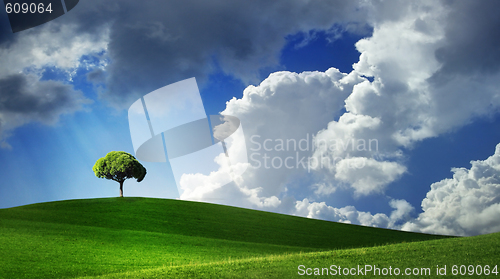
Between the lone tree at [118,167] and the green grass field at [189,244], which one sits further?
the lone tree at [118,167]

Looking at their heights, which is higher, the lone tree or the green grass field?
the lone tree

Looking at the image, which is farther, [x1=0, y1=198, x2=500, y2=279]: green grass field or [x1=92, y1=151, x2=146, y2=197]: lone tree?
[x1=92, y1=151, x2=146, y2=197]: lone tree

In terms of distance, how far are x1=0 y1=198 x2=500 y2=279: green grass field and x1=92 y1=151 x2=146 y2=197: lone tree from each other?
541cm

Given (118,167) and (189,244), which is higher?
(118,167)

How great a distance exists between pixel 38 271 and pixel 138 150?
16953mm

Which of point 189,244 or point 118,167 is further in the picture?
point 118,167

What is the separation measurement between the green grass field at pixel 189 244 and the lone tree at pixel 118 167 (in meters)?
5.41

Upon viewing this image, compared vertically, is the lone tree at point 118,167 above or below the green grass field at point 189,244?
above

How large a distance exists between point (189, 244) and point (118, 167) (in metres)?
26.0

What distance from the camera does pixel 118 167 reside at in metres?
51.6

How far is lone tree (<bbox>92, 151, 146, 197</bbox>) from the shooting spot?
51906mm

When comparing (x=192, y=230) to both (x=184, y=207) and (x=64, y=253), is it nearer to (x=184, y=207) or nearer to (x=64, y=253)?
(x=184, y=207)

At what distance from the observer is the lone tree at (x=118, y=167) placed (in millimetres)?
51906

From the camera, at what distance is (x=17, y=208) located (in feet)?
136
